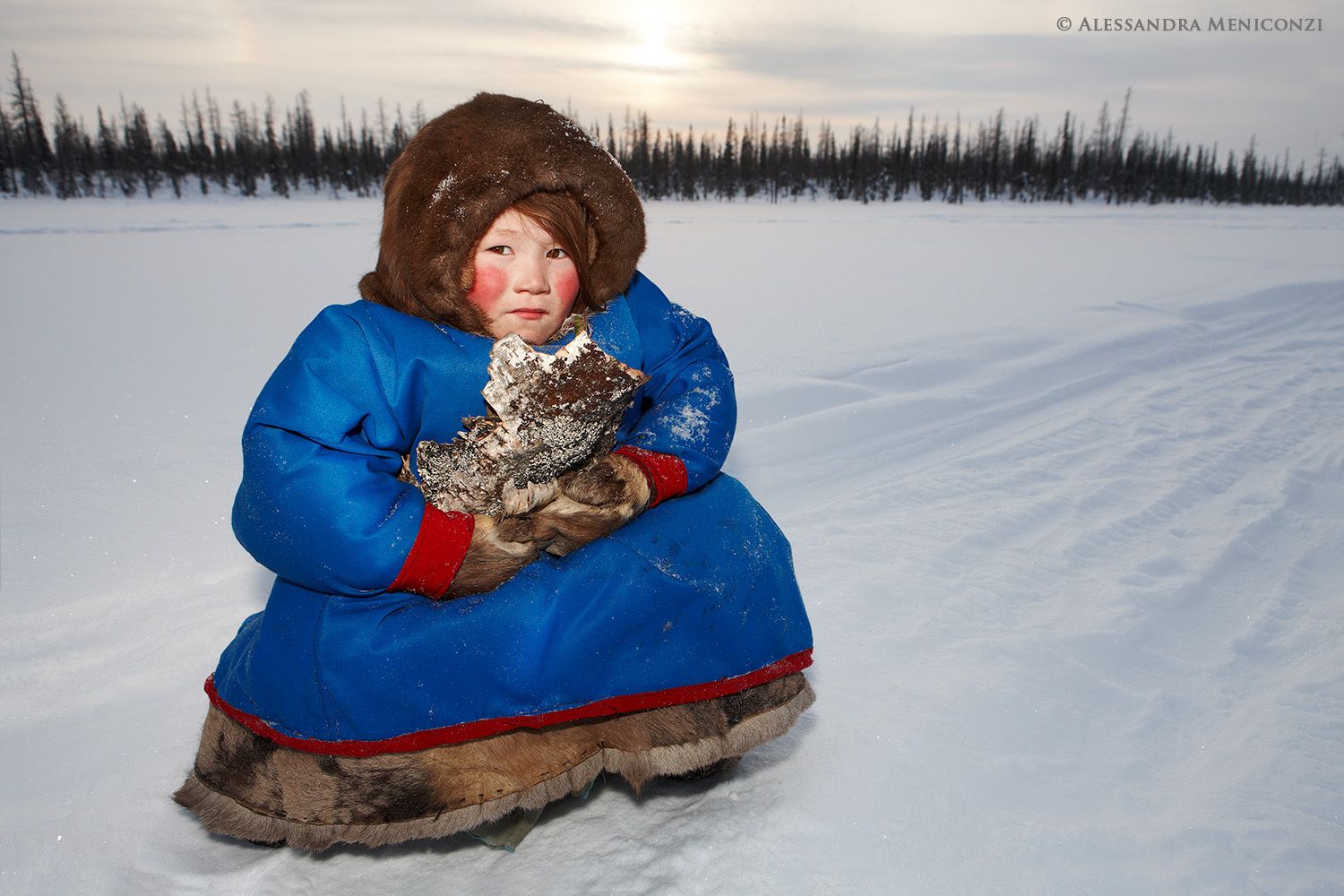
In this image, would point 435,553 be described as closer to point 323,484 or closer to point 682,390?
point 323,484

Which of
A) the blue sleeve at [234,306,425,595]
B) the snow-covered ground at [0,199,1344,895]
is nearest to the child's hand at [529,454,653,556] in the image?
the blue sleeve at [234,306,425,595]

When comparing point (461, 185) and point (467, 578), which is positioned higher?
point (461, 185)

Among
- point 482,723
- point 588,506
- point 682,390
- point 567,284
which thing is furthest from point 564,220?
point 482,723

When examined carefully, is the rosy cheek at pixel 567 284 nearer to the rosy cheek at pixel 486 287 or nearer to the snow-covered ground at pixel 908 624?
the rosy cheek at pixel 486 287

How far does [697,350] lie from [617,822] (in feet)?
3.19

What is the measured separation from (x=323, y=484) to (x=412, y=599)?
251 millimetres

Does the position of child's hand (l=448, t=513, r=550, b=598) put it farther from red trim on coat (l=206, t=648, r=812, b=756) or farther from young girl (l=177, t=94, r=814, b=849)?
red trim on coat (l=206, t=648, r=812, b=756)

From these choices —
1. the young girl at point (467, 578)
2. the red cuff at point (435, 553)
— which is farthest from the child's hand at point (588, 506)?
the red cuff at point (435, 553)

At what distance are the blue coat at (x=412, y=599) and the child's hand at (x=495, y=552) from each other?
0.8 inches

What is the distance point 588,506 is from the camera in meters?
1.53

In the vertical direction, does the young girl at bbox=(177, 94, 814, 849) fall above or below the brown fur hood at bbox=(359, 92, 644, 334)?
below

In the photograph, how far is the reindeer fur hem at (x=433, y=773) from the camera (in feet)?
4.90

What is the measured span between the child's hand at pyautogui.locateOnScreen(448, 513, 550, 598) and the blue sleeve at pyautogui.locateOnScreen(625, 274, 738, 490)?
34 centimetres

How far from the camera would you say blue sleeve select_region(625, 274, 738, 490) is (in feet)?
5.72
